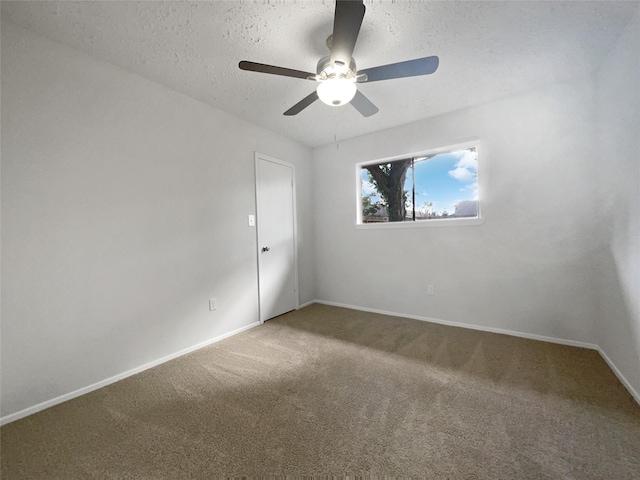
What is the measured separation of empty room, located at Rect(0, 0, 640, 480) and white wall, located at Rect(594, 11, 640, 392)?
0.02m

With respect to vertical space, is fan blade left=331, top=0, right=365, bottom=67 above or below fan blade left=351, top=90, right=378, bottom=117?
above

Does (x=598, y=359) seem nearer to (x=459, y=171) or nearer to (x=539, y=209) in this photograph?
(x=539, y=209)

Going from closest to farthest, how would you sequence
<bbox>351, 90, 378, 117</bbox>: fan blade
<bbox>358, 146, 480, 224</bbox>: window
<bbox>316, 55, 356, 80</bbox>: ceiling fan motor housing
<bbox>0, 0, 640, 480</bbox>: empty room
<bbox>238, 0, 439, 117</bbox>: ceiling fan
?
<bbox>0, 0, 640, 480</bbox>: empty room → <bbox>238, 0, 439, 117</bbox>: ceiling fan → <bbox>316, 55, 356, 80</bbox>: ceiling fan motor housing → <bbox>351, 90, 378, 117</bbox>: fan blade → <bbox>358, 146, 480, 224</bbox>: window

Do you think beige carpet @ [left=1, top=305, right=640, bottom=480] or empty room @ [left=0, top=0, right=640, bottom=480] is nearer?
beige carpet @ [left=1, top=305, right=640, bottom=480]

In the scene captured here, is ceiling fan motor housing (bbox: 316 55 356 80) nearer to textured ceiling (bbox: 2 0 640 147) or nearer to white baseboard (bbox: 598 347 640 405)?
textured ceiling (bbox: 2 0 640 147)

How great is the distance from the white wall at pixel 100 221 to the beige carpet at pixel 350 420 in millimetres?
332

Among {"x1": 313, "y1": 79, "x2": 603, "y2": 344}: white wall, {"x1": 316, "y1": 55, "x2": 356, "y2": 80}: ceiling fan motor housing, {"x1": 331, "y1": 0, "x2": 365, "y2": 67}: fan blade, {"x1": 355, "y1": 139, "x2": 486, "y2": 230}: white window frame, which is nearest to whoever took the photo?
{"x1": 331, "y1": 0, "x2": 365, "y2": 67}: fan blade

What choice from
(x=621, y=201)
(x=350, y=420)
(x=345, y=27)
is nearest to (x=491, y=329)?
(x=621, y=201)

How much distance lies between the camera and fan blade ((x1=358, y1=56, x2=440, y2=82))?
160 centimetres

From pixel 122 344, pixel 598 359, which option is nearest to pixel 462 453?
pixel 598 359


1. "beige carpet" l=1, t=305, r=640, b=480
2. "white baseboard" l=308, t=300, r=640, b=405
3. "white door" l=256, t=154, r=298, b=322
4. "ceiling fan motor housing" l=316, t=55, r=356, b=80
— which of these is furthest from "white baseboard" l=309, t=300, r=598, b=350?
"ceiling fan motor housing" l=316, t=55, r=356, b=80

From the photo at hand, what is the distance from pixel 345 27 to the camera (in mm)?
1378

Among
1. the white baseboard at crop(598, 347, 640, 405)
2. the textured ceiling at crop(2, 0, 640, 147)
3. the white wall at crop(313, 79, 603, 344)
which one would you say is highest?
the textured ceiling at crop(2, 0, 640, 147)

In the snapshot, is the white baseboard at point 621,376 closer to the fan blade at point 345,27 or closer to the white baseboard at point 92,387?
the fan blade at point 345,27
